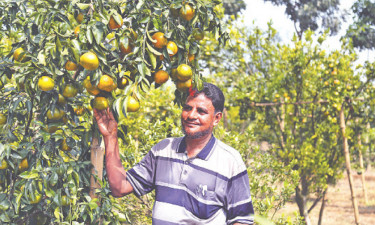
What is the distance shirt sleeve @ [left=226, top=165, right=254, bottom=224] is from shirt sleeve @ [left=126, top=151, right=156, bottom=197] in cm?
44

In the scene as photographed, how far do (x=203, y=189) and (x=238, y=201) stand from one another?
0.19m

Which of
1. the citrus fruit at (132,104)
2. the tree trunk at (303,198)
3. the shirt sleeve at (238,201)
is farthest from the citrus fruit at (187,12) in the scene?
the tree trunk at (303,198)

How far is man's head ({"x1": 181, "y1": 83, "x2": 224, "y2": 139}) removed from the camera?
6.73 ft

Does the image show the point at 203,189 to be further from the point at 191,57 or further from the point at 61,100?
Result: the point at 61,100

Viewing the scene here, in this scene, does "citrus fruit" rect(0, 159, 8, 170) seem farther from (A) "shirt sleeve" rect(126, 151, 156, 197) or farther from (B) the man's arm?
(A) "shirt sleeve" rect(126, 151, 156, 197)

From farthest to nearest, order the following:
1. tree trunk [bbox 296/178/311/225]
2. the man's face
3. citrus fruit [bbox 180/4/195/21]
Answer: tree trunk [bbox 296/178/311/225] → the man's face → citrus fruit [bbox 180/4/195/21]

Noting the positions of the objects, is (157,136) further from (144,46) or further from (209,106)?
(144,46)

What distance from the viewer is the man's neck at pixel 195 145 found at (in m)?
2.12

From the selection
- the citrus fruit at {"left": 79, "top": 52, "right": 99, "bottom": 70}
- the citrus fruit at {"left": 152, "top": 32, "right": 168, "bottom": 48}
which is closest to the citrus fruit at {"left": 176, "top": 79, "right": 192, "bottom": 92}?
the citrus fruit at {"left": 152, "top": 32, "right": 168, "bottom": 48}

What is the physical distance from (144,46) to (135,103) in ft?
0.91

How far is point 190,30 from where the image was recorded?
85.3 inches

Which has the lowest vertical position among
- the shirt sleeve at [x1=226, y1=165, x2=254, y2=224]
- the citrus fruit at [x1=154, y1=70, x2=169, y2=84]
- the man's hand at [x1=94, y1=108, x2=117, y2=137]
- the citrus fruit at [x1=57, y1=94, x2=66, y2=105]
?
the shirt sleeve at [x1=226, y1=165, x2=254, y2=224]

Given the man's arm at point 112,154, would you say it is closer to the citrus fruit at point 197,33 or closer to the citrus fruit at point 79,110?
the citrus fruit at point 79,110

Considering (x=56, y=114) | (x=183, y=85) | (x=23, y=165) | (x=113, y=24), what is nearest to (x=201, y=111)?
(x=183, y=85)
